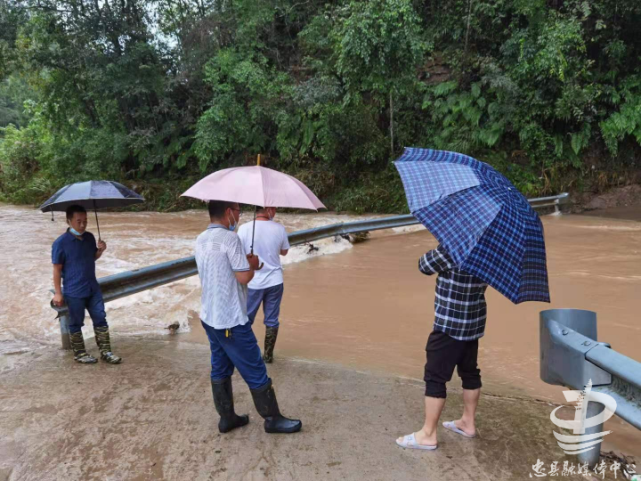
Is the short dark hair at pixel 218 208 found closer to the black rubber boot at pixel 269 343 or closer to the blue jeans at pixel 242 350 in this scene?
the blue jeans at pixel 242 350

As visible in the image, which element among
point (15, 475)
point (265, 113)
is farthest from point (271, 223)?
point (265, 113)

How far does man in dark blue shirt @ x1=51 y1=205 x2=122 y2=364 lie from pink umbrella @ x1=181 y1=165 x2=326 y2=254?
6.33 feet

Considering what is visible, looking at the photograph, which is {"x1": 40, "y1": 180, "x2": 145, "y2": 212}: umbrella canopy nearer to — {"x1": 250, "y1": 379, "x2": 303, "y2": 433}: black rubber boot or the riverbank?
the riverbank

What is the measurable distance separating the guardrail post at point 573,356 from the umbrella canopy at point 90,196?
3.48 meters

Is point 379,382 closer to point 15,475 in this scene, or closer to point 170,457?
point 170,457

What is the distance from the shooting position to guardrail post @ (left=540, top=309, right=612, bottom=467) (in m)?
2.66

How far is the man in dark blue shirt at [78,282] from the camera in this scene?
4703mm

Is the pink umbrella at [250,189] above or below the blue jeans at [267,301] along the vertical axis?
above

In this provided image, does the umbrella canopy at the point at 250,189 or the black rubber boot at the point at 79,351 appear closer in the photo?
the umbrella canopy at the point at 250,189

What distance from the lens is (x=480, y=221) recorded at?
Result: 2.82 meters

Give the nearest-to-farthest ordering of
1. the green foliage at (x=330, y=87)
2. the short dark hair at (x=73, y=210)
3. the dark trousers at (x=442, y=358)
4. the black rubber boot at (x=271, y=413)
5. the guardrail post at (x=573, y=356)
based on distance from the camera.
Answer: the guardrail post at (x=573, y=356) < the dark trousers at (x=442, y=358) < the black rubber boot at (x=271, y=413) < the short dark hair at (x=73, y=210) < the green foliage at (x=330, y=87)

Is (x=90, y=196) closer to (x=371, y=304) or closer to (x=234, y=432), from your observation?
(x=234, y=432)

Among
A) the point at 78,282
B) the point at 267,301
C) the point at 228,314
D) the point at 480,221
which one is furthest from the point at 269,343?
the point at 480,221

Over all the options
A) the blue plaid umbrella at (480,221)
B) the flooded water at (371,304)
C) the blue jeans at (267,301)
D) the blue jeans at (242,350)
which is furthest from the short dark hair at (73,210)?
the blue plaid umbrella at (480,221)
